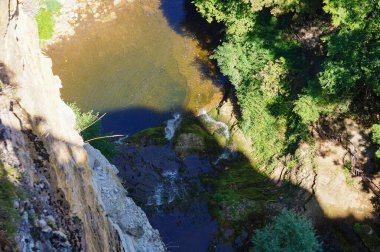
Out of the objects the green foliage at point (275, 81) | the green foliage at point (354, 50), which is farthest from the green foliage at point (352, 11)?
the green foliage at point (275, 81)

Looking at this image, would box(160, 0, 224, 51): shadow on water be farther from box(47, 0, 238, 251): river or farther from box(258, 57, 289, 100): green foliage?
box(258, 57, 289, 100): green foliage

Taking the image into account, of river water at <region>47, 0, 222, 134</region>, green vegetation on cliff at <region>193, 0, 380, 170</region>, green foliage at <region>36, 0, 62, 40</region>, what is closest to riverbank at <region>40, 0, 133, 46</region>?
green foliage at <region>36, 0, 62, 40</region>

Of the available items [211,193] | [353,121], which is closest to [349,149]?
[353,121]

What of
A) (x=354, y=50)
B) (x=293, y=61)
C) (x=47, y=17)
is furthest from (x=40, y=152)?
(x=47, y=17)

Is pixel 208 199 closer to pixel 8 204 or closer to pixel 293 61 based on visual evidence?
pixel 293 61

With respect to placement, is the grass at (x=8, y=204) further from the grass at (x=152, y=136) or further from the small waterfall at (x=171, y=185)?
the grass at (x=152, y=136)

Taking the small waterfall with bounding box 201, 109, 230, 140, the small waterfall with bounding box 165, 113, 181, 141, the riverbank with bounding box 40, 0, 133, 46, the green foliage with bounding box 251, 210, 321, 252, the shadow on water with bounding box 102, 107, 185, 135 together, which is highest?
the riverbank with bounding box 40, 0, 133, 46

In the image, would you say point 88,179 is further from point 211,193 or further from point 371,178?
point 371,178
